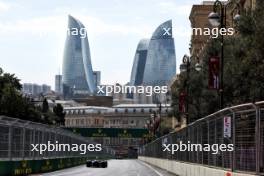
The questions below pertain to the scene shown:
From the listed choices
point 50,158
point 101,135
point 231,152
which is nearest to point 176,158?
point 50,158

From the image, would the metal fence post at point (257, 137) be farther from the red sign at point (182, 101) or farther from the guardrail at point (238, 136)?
the red sign at point (182, 101)

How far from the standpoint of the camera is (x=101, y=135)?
157625mm

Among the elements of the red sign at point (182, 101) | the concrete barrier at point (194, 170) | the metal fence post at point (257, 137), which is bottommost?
the concrete barrier at point (194, 170)

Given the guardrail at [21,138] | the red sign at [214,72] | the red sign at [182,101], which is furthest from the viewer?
the red sign at [182,101]

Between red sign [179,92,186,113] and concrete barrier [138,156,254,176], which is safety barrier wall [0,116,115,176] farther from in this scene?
red sign [179,92,186,113]

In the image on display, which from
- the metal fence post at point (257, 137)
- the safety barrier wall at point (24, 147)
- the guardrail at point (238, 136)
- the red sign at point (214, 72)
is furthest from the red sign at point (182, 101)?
the metal fence post at point (257, 137)

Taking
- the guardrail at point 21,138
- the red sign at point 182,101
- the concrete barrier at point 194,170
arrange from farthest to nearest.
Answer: the red sign at point 182,101, the guardrail at point 21,138, the concrete barrier at point 194,170

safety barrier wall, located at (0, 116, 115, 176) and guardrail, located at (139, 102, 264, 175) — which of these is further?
safety barrier wall, located at (0, 116, 115, 176)

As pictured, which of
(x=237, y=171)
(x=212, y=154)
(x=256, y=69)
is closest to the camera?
(x=237, y=171)

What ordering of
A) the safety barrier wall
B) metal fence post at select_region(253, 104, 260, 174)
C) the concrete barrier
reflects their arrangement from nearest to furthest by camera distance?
metal fence post at select_region(253, 104, 260, 174) < the concrete barrier < the safety barrier wall

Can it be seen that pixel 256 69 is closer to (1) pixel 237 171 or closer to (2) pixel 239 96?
(2) pixel 239 96

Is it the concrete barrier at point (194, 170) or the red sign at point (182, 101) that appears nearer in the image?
the concrete barrier at point (194, 170)

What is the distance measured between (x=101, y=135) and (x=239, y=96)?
4553 inches

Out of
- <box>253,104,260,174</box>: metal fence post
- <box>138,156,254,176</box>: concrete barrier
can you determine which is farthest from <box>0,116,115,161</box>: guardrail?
<box>253,104,260,174</box>: metal fence post
